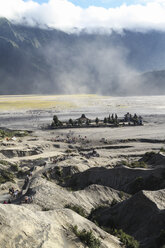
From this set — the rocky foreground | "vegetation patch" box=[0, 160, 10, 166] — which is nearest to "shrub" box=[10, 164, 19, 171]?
the rocky foreground

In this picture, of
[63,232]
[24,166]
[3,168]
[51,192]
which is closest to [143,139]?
[24,166]

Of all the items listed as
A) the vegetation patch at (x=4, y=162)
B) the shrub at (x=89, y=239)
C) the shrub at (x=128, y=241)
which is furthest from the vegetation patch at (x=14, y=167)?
the shrub at (x=89, y=239)

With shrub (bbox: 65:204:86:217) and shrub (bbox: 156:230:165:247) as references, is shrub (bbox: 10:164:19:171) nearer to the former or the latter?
shrub (bbox: 65:204:86:217)

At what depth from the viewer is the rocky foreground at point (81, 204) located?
1709 centimetres

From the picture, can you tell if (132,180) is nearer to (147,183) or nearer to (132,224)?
(147,183)

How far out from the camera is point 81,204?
1150 inches

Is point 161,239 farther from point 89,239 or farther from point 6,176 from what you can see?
point 6,176

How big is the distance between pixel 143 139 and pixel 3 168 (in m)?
43.6

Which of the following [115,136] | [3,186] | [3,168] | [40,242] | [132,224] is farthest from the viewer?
[115,136]

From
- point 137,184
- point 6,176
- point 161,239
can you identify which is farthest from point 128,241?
point 6,176

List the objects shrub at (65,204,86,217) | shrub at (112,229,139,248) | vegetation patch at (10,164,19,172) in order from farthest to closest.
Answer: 1. vegetation patch at (10,164,19,172)
2. shrub at (65,204,86,217)
3. shrub at (112,229,139,248)

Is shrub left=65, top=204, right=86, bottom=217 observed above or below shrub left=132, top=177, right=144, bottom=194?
below

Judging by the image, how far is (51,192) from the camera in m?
30.0

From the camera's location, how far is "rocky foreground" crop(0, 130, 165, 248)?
1709 cm
